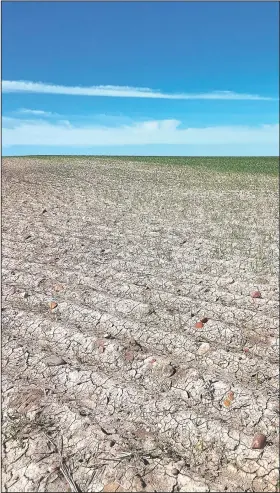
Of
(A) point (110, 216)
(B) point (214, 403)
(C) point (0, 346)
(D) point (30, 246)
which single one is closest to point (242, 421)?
(B) point (214, 403)

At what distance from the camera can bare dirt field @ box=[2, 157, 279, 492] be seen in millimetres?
2457

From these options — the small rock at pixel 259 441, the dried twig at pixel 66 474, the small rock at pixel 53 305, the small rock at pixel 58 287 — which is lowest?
the dried twig at pixel 66 474

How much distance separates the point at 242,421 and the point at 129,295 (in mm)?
2148

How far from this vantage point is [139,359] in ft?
11.5

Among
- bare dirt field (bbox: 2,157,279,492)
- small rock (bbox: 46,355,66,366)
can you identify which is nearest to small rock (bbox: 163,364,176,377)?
bare dirt field (bbox: 2,157,279,492)

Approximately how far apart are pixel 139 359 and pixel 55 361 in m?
0.67

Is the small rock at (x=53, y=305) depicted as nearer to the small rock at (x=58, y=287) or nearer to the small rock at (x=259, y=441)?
the small rock at (x=58, y=287)

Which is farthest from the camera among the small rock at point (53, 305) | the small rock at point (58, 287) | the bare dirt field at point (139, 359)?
the small rock at point (58, 287)

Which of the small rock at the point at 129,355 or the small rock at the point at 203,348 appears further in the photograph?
the small rock at the point at 203,348

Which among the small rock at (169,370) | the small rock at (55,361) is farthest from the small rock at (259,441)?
the small rock at (55,361)

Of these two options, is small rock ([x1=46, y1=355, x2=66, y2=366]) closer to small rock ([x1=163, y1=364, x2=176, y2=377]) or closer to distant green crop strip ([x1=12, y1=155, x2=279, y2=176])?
small rock ([x1=163, y1=364, x2=176, y2=377])

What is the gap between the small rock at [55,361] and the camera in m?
3.45

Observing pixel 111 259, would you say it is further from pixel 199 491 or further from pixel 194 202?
pixel 194 202

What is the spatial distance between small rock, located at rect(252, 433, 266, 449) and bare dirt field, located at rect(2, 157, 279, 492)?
0.6 inches
